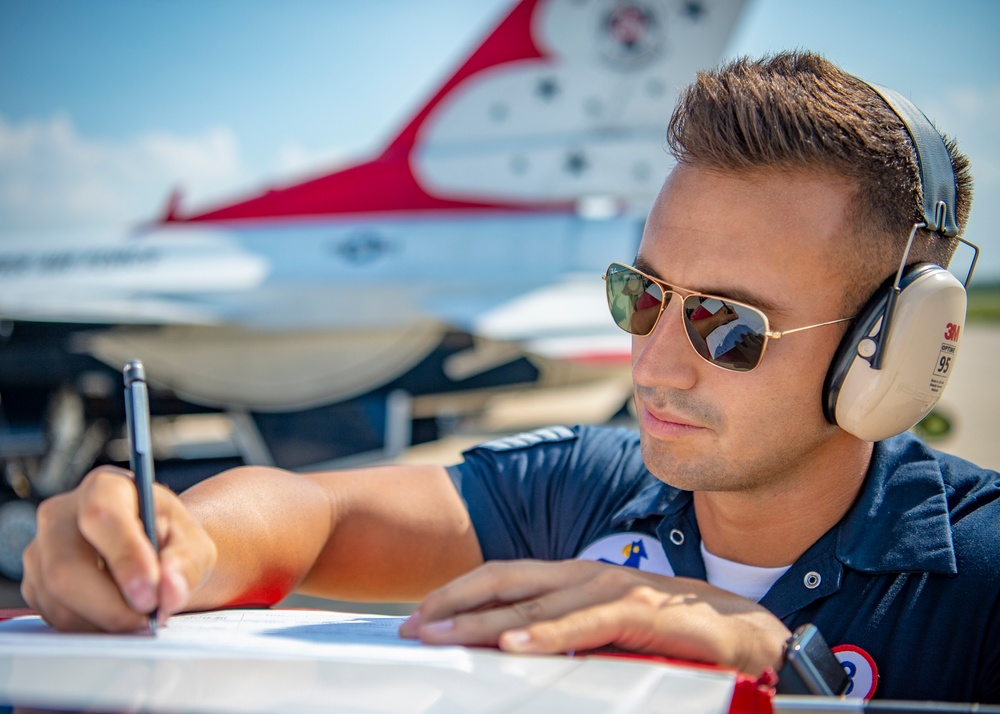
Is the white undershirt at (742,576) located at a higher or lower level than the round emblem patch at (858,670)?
higher

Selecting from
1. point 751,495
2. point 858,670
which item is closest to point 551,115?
point 751,495

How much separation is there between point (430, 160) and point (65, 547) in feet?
24.3

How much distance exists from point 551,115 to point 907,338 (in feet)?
24.1

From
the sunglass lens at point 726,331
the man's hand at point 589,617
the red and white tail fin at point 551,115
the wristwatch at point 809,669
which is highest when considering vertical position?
the red and white tail fin at point 551,115

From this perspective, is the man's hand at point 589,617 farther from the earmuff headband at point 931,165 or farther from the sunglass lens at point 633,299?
the earmuff headband at point 931,165

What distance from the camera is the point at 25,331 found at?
6.70 m

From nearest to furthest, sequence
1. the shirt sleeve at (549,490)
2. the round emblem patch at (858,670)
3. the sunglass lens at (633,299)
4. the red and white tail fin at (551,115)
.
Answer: the round emblem patch at (858,670)
the sunglass lens at (633,299)
the shirt sleeve at (549,490)
the red and white tail fin at (551,115)

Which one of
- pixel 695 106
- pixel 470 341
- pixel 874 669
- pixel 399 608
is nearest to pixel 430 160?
pixel 470 341

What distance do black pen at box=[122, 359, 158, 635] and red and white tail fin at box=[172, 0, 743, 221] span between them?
7.01 metres

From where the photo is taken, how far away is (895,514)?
1.15 meters

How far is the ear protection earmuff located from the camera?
3.58 feet

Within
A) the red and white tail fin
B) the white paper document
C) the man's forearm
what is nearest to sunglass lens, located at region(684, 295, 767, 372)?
the white paper document

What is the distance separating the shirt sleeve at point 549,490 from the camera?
1.42 meters

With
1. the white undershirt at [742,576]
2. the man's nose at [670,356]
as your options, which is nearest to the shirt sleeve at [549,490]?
the white undershirt at [742,576]
